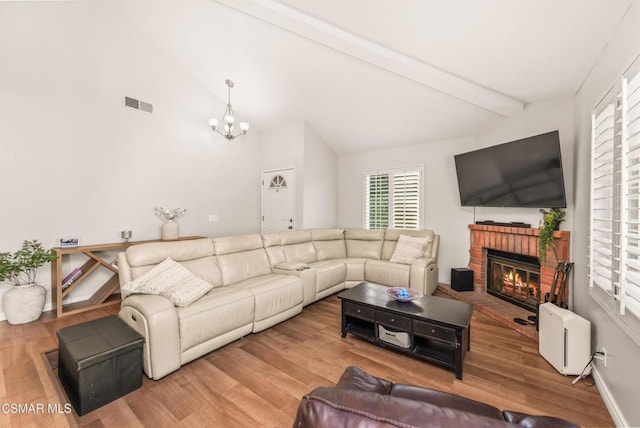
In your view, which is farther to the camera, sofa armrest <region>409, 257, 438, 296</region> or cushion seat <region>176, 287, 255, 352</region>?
sofa armrest <region>409, 257, 438, 296</region>

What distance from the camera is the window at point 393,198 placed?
4.79 m

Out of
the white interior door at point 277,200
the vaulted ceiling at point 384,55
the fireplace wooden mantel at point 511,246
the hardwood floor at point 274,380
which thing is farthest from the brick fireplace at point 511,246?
the white interior door at point 277,200

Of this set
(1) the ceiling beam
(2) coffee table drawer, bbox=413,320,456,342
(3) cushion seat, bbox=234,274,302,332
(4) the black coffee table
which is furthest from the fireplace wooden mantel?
(3) cushion seat, bbox=234,274,302,332

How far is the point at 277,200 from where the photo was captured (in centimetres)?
541

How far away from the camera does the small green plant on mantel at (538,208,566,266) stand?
286cm

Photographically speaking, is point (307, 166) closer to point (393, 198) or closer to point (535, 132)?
point (393, 198)

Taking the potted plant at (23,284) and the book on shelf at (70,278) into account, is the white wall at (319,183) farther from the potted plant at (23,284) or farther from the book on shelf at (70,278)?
the potted plant at (23,284)

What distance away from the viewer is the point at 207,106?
490 centimetres

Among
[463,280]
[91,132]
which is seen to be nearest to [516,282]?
[463,280]

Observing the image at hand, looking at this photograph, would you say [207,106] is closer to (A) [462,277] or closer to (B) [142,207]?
(B) [142,207]

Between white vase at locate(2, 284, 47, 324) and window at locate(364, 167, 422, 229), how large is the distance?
4.84 m

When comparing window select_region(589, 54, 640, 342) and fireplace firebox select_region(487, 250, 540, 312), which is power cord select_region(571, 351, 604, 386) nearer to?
window select_region(589, 54, 640, 342)

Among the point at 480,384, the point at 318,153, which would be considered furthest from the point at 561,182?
the point at 318,153

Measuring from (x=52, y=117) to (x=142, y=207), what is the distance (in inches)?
58.5
